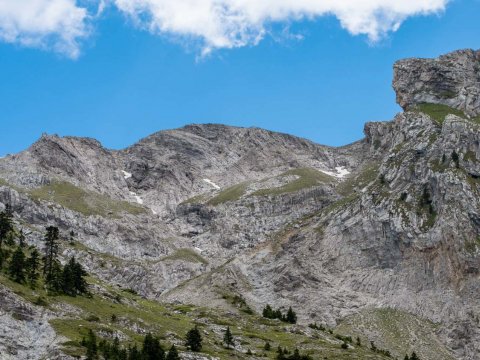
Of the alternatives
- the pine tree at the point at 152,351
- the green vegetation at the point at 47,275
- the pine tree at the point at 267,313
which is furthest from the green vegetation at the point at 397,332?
the green vegetation at the point at 47,275

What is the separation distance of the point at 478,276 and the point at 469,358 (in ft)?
90.5

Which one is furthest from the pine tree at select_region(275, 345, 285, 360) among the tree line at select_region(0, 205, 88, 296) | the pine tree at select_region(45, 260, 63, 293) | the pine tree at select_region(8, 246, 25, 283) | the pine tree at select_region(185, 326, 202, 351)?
the pine tree at select_region(8, 246, 25, 283)

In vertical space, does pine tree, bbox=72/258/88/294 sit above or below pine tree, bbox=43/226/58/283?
below

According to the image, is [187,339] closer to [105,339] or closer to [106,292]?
[105,339]

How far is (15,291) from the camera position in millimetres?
121062

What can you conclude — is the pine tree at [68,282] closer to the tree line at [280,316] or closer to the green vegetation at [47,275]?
the green vegetation at [47,275]

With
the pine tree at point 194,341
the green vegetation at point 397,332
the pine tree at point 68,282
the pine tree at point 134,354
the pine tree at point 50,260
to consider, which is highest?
the pine tree at point 50,260

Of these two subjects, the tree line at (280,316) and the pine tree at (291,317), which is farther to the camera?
the tree line at (280,316)

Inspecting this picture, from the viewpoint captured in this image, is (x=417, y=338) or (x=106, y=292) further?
(x=417, y=338)

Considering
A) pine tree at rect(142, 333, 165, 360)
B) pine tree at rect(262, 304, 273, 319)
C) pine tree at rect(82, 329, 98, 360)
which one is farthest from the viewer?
pine tree at rect(262, 304, 273, 319)

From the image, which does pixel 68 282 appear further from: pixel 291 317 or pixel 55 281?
pixel 291 317

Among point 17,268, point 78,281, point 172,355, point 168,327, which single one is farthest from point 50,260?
point 172,355

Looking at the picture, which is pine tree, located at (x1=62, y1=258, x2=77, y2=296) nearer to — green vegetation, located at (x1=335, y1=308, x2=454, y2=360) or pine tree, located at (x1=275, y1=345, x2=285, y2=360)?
pine tree, located at (x1=275, y1=345, x2=285, y2=360)

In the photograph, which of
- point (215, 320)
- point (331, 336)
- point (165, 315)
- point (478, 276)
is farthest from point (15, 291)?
point (478, 276)
